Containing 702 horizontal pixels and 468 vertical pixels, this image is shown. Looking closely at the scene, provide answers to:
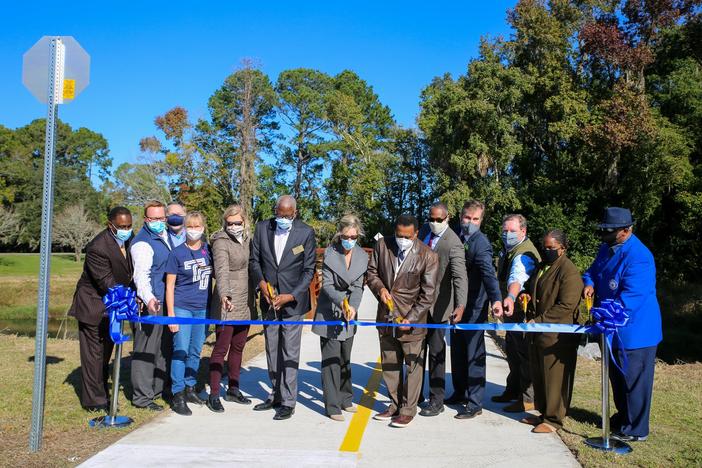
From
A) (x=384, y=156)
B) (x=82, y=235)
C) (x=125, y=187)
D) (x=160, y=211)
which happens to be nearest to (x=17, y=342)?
(x=160, y=211)

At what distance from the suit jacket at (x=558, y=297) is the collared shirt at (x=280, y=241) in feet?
8.82

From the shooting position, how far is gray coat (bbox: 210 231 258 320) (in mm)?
6875

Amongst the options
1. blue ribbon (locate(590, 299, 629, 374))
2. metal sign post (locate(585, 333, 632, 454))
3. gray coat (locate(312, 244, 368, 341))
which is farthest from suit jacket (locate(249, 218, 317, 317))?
metal sign post (locate(585, 333, 632, 454))

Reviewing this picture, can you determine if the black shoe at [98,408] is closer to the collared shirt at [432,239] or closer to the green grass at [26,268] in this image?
the collared shirt at [432,239]

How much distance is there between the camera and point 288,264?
6.82m

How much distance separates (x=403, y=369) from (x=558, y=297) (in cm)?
172

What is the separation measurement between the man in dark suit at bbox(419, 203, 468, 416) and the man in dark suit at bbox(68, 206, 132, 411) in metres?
3.32

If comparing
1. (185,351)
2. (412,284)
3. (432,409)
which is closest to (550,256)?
(412,284)

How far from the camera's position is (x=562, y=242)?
20.9ft

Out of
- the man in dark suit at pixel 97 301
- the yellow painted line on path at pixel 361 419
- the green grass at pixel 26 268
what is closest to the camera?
the yellow painted line on path at pixel 361 419

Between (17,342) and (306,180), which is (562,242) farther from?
(306,180)

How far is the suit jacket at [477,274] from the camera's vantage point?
22.6ft

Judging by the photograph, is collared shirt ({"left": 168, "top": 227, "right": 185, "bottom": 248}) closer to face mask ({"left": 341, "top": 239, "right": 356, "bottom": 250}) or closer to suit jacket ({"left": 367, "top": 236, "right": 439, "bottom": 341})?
face mask ({"left": 341, "top": 239, "right": 356, "bottom": 250})

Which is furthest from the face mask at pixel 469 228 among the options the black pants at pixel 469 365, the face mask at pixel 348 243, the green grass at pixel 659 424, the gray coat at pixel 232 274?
the gray coat at pixel 232 274
